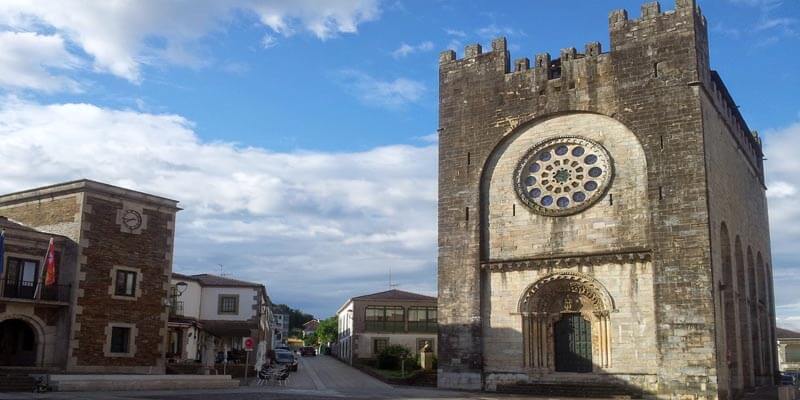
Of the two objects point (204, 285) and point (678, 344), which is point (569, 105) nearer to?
point (678, 344)

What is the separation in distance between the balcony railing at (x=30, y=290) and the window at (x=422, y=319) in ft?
97.8

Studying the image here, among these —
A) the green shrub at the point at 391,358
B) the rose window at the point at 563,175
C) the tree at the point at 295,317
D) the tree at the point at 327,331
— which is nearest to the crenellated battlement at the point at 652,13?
the rose window at the point at 563,175

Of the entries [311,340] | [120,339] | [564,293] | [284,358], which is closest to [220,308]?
[284,358]

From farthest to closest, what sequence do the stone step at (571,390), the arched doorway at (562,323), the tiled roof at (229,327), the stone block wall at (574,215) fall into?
the tiled roof at (229,327) → the arched doorway at (562,323) → the stone block wall at (574,215) → the stone step at (571,390)

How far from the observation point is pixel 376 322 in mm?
52344

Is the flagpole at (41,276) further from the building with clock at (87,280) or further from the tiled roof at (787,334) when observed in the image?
the tiled roof at (787,334)

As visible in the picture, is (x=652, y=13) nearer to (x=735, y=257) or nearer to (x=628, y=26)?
(x=628, y=26)

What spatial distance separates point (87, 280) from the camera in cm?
2589

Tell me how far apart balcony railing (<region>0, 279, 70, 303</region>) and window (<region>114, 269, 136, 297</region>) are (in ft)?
6.17

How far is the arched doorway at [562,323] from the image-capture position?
25.7 meters

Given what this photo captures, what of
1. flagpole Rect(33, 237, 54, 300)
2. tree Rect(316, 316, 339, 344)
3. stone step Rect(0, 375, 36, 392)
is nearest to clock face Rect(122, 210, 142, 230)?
flagpole Rect(33, 237, 54, 300)

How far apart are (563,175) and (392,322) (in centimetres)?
2766

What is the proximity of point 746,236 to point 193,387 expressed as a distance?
22.7 meters

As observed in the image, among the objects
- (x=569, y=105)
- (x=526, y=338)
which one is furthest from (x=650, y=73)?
(x=526, y=338)
